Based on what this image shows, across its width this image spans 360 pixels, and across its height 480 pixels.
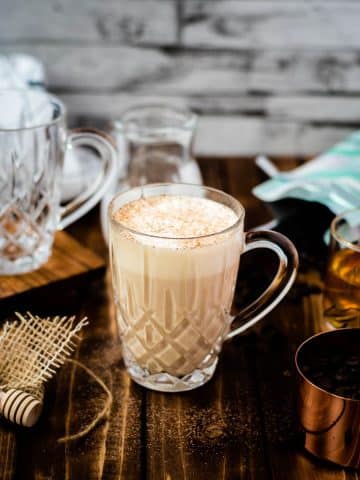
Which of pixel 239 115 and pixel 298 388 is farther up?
pixel 298 388

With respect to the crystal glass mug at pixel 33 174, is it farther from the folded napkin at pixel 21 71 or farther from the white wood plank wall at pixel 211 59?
the white wood plank wall at pixel 211 59

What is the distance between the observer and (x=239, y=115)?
1.78 m

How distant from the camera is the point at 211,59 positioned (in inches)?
66.6

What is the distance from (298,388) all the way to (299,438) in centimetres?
7

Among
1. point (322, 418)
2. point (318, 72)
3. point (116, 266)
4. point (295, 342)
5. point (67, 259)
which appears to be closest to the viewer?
point (322, 418)

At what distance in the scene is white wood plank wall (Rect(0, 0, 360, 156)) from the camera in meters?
1.63

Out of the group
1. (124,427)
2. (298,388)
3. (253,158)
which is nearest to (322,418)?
(298,388)

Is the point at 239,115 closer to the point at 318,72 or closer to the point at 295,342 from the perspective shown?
the point at 318,72

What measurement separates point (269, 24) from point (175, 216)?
889 mm

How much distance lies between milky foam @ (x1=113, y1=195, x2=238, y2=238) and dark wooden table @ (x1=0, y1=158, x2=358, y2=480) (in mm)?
193

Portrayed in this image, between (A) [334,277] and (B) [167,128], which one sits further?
(B) [167,128]

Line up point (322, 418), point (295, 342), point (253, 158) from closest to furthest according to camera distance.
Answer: point (322, 418) < point (295, 342) < point (253, 158)

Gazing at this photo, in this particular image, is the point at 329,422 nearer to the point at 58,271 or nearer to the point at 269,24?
the point at 58,271

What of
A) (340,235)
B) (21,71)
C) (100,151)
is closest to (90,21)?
(21,71)
